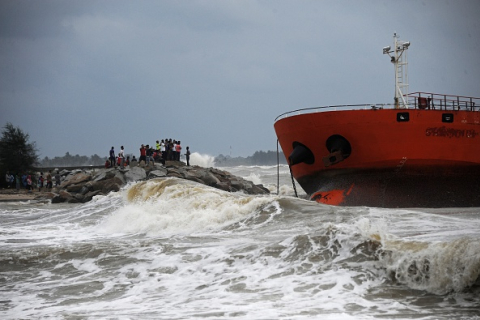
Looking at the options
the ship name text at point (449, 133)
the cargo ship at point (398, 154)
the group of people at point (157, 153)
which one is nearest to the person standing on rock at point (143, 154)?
the group of people at point (157, 153)

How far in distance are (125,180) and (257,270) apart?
64.8 feet

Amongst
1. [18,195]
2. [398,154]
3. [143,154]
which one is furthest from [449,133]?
[18,195]

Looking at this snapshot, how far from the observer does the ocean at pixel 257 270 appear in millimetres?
5957

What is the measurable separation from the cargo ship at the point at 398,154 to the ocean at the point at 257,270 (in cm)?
541

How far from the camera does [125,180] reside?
26.4 metres

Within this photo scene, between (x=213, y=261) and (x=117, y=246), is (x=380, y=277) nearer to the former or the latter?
(x=213, y=261)

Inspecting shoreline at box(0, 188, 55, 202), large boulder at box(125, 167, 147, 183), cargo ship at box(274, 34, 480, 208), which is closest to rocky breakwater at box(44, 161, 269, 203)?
large boulder at box(125, 167, 147, 183)

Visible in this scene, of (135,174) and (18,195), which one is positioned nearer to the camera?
(135,174)

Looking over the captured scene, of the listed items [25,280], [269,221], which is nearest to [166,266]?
[25,280]

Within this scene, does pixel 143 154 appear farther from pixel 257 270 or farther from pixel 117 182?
pixel 257 270

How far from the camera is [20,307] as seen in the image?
650cm

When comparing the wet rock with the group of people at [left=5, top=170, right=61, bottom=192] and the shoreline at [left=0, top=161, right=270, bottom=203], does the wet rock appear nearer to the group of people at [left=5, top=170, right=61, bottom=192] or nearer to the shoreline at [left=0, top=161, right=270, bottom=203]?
the shoreline at [left=0, top=161, right=270, bottom=203]

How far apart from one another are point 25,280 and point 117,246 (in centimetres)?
232

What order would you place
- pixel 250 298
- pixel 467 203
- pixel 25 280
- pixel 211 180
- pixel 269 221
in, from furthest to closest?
pixel 211 180 → pixel 467 203 → pixel 269 221 → pixel 25 280 → pixel 250 298
